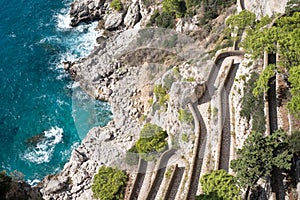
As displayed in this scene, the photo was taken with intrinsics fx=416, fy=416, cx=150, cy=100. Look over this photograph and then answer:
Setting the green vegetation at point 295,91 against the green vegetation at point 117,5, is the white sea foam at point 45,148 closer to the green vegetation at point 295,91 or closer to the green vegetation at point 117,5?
the green vegetation at point 117,5

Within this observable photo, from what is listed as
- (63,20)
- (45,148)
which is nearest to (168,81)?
(45,148)

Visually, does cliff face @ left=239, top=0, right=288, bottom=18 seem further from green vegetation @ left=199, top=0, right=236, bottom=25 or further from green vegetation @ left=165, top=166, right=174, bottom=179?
green vegetation @ left=165, top=166, right=174, bottom=179

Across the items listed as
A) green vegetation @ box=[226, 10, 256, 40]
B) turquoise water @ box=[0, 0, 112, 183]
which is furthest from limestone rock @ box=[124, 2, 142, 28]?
green vegetation @ box=[226, 10, 256, 40]

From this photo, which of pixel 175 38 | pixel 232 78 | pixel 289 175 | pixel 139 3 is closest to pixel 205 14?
pixel 175 38

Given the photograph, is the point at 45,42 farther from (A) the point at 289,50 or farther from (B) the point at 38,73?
(A) the point at 289,50

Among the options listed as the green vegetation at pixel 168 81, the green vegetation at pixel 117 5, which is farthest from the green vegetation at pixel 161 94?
the green vegetation at pixel 117 5

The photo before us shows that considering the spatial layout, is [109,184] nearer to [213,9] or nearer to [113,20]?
[213,9]
